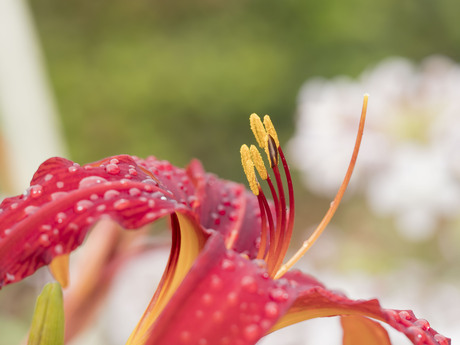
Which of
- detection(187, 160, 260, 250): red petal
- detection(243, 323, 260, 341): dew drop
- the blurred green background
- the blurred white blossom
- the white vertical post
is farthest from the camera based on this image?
the blurred green background

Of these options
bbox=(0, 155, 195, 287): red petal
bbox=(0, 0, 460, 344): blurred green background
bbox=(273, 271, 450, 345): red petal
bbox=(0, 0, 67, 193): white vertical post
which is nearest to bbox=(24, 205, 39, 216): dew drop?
bbox=(0, 155, 195, 287): red petal

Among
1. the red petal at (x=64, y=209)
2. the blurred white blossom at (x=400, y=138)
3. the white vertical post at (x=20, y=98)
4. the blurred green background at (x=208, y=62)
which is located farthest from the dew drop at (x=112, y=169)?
the blurred green background at (x=208, y=62)

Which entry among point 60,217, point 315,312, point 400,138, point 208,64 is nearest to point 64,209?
point 60,217

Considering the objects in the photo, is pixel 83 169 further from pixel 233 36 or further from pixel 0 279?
pixel 233 36

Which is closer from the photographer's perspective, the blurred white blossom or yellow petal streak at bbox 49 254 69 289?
yellow petal streak at bbox 49 254 69 289

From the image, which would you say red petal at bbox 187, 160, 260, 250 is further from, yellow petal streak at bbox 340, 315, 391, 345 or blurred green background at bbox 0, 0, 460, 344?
blurred green background at bbox 0, 0, 460, 344

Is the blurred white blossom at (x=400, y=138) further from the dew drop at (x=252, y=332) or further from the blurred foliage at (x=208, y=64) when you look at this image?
the blurred foliage at (x=208, y=64)

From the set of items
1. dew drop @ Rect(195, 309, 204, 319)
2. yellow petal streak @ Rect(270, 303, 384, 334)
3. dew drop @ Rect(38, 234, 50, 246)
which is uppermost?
dew drop @ Rect(38, 234, 50, 246)

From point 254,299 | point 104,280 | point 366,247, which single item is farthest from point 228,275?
point 366,247
